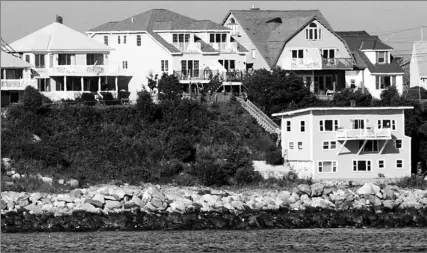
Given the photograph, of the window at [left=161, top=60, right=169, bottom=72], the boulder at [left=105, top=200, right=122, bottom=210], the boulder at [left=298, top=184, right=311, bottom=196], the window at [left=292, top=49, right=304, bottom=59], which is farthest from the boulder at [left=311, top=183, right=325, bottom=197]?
the window at [left=292, top=49, right=304, bottom=59]

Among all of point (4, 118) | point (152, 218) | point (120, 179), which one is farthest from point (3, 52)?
point (152, 218)

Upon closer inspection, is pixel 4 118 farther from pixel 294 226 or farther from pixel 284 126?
pixel 294 226

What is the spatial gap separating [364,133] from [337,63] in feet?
42.8

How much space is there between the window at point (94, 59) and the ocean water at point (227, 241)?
2078cm

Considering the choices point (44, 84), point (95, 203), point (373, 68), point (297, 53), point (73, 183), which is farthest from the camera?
point (373, 68)

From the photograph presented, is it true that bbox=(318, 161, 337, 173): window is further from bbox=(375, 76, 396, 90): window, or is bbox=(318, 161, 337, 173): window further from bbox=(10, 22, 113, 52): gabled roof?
bbox=(375, 76, 396, 90): window

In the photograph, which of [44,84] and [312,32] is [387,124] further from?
[44,84]

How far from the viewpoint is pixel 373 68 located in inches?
2522

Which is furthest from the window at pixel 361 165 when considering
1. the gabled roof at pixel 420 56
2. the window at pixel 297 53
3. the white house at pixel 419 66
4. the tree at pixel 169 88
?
the gabled roof at pixel 420 56

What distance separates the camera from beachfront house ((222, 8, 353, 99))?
62.0m

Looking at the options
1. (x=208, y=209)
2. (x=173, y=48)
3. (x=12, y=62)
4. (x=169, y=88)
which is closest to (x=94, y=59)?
(x=173, y=48)

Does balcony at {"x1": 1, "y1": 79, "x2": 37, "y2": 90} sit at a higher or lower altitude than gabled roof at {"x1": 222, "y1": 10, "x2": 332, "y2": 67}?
lower

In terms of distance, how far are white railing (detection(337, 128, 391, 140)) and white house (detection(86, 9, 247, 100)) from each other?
10500mm

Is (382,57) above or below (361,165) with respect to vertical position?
above
